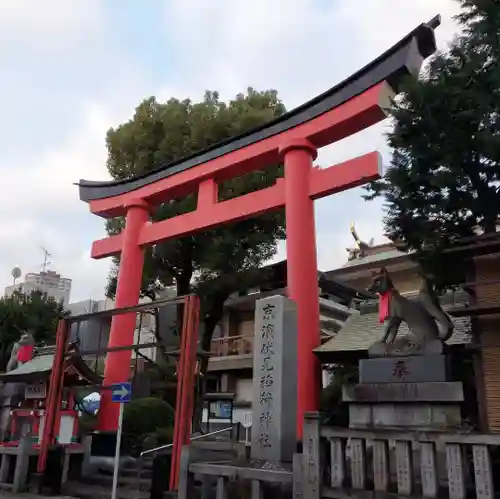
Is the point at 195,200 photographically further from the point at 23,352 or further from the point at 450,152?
the point at 450,152

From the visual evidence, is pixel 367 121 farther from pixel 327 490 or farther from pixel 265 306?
pixel 327 490

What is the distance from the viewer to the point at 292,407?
25.6ft

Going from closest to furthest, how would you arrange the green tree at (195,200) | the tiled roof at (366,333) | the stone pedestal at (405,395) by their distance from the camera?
the stone pedestal at (405,395), the tiled roof at (366,333), the green tree at (195,200)

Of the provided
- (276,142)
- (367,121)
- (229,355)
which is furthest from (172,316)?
(367,121)

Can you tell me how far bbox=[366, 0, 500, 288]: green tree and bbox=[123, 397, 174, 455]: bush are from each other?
24.8 ft

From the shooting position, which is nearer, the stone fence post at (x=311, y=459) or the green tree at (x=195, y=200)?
the stone fence post at (x=311, y=459)

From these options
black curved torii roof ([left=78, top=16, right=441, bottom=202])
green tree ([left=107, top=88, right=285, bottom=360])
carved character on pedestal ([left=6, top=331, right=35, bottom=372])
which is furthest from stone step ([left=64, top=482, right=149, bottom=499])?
green tree ([left=107, top=88, right=285, bottom=360])

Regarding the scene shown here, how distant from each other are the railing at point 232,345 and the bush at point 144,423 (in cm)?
1077

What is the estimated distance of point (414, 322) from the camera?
7.83m

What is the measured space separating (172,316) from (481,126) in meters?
15.9

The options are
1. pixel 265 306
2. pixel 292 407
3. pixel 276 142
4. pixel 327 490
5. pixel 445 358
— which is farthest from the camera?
pixel 276 142

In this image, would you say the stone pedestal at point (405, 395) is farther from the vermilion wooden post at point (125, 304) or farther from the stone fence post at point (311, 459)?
the vermilion wooden post at point (125, 304)

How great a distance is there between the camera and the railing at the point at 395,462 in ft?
17.5

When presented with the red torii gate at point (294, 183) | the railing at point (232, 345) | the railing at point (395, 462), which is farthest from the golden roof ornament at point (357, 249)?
the railing at point (395, 462)
